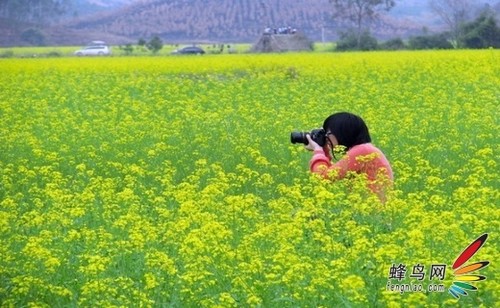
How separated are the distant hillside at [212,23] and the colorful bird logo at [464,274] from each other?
91.6 meters

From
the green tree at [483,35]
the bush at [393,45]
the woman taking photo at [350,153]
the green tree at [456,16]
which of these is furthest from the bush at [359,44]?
the woman taking photo at [350,153]

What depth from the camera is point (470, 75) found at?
2141 cm

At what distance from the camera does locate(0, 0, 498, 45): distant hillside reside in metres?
103

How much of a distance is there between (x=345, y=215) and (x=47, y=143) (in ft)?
23.4

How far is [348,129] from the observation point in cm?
866

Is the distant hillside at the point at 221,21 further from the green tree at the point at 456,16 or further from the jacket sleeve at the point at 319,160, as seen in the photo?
the jacket sleeve at the point at 319,160

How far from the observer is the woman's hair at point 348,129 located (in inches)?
340

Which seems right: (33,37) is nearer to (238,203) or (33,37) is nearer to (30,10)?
(30,10)

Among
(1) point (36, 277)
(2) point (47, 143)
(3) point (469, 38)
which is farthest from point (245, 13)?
(1) point (36, 277)

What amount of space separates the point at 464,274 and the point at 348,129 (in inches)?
112

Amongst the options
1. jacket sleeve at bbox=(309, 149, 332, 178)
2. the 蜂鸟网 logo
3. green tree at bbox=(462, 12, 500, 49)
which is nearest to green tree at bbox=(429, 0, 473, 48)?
green tree at bbox=(462, 12, 500, 49)

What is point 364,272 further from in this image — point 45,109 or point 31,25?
point 31,25

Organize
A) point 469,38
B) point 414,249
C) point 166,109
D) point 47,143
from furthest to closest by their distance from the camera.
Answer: point 469,38 → point 166,109 → point 47,143 → point 414,249

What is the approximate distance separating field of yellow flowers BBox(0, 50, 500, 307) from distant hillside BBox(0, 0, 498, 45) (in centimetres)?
8113
